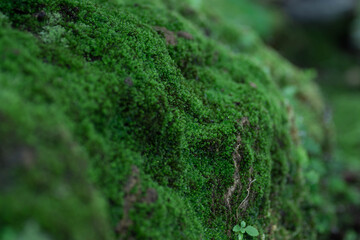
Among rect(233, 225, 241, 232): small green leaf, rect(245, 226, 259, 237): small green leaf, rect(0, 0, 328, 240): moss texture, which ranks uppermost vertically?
rect(0, 0, 328, 240): moss texture

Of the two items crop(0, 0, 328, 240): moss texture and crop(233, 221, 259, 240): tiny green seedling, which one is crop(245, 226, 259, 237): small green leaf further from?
crop(0, 0, 328, 240): moss texture

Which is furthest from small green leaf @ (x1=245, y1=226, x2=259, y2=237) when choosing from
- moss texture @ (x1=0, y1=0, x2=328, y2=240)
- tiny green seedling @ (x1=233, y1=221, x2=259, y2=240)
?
moss texture @ (x1=0, y1=0, x2=328, y2=240)

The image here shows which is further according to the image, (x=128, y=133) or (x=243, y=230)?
(x=243, y=230)

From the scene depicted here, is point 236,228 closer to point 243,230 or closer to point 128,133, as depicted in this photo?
point 243,230

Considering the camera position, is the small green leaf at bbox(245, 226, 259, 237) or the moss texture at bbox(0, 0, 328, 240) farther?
the small green leaf at bbox(245, 226, 259, 237)

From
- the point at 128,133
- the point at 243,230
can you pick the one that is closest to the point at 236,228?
the point at 243,230

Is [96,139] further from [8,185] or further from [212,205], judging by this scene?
[212,205]

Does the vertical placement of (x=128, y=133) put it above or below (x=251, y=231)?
above

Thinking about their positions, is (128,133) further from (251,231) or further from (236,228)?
(251,231)
